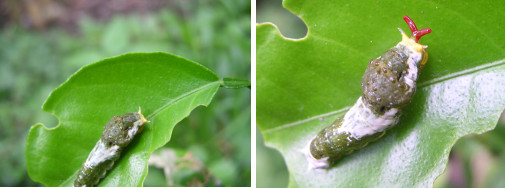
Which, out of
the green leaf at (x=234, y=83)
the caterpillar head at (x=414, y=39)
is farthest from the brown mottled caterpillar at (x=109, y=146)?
the caterpillar head at (x=414, y=39)

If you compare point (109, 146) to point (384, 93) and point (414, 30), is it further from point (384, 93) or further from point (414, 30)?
point (414, 30)

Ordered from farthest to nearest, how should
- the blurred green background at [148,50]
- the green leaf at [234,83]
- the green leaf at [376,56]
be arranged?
the blurred green background at [148,50], the green leaf at [234,83], the green leaf at [376,56]

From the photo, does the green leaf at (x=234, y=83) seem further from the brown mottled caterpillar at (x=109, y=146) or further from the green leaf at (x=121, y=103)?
the brown mottled caterpillar at (x=109, y=146)

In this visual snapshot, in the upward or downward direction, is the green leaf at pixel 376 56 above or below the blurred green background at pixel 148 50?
above

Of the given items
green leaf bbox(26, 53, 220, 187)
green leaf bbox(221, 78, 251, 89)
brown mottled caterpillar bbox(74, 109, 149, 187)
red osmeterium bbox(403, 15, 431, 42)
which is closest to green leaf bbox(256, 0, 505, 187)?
red osmeterium bbox(403, 15, 431, 42)

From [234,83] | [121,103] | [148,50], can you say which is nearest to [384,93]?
[234,83]

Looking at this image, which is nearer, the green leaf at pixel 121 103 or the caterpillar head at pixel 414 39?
the caterpillar head at pixel 414 39

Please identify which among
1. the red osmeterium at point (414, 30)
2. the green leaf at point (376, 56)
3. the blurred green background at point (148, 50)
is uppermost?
the red osmeterium at point (414, 30)

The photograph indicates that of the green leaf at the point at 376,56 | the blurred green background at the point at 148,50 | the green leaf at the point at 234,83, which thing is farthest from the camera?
the blurred green background at the point at 148,50
